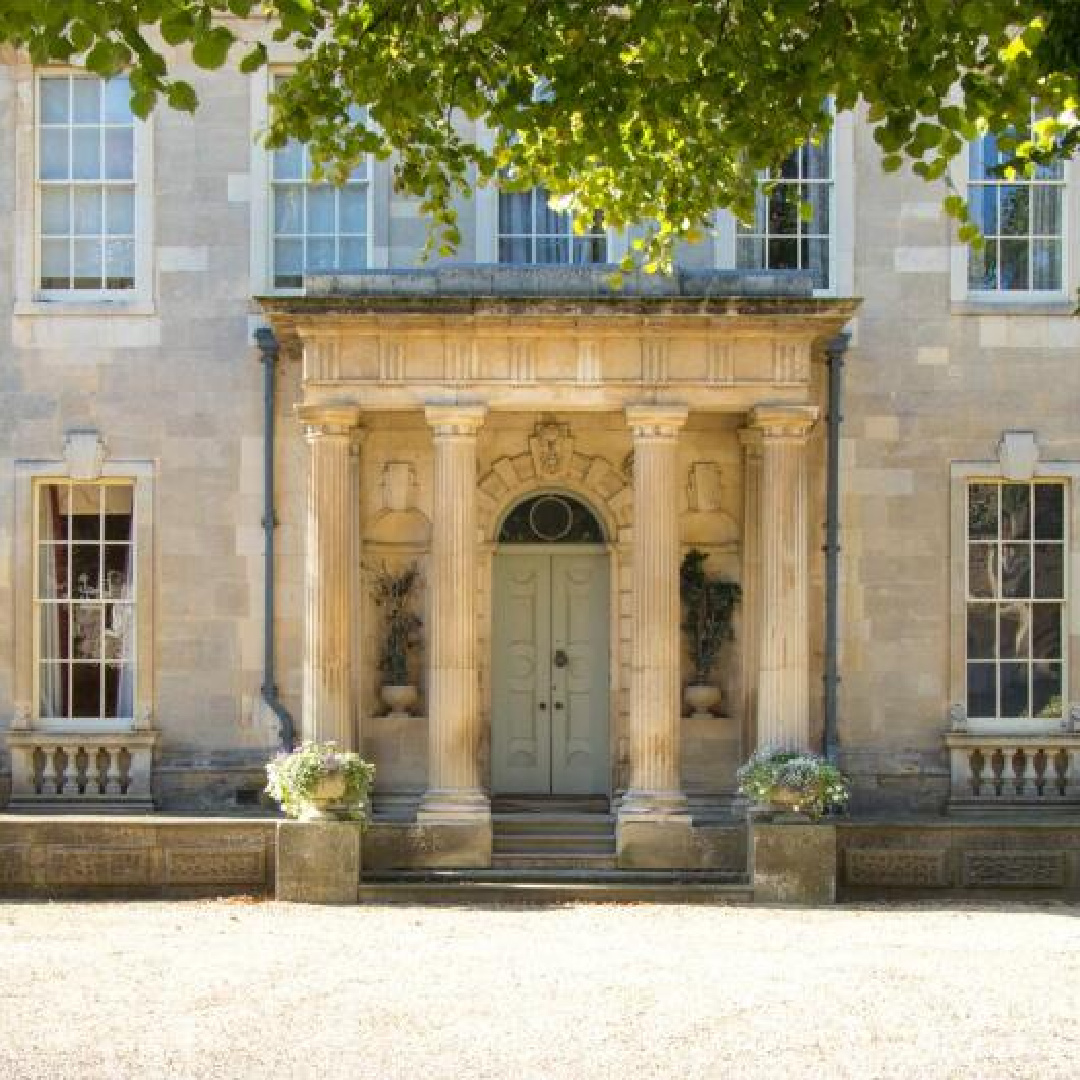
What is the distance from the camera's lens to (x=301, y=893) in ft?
54.1

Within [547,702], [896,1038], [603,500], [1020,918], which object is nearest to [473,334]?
[603,500]

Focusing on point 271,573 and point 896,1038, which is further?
point 271,573

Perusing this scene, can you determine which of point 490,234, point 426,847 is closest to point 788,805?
point 426,847

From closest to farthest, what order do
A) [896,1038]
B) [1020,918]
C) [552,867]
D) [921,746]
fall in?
[896,1038] → [1020,918] → [552,867] → [921,746]

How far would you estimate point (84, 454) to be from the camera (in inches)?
756

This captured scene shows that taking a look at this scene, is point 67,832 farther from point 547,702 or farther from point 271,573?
point 547,702

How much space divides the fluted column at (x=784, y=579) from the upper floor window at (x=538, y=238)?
2.84 metres

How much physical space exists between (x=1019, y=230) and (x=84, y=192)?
9176mm

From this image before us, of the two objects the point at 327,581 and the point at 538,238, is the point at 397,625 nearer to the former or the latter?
the point at 327,581

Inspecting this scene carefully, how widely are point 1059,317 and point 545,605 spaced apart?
18.8 feet

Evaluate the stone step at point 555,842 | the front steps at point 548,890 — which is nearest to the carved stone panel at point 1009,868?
the front steps at point 548,890

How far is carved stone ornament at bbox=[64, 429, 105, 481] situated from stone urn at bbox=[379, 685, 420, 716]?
3.53 metres

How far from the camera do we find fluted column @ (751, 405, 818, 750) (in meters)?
17.5

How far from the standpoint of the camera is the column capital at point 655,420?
17.5 metres
